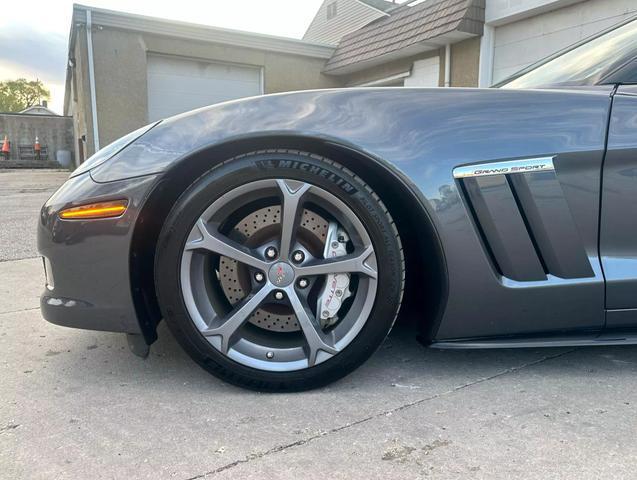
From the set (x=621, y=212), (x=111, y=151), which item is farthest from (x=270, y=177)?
(x=621, y=212)

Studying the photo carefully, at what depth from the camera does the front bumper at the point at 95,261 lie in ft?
5.61

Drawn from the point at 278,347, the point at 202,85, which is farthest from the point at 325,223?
the point at 202,85

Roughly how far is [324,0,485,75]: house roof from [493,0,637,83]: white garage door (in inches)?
23.5

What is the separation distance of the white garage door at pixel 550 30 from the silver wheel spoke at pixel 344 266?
19.7ft

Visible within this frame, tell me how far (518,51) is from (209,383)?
8202 mm

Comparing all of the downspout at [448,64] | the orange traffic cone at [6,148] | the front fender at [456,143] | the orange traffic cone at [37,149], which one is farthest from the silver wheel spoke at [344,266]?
the orange traffic cone at [6,148]

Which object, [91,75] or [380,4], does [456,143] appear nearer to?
[91,75]

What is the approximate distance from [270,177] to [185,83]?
10.4 metres

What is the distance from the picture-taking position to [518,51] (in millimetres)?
8141

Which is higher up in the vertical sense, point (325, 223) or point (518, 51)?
point (518, 51)

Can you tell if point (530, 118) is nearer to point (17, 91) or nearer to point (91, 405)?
point (91, 405)

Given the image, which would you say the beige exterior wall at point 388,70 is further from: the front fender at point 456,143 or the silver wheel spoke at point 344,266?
the silver wheel spoke at point 344,266

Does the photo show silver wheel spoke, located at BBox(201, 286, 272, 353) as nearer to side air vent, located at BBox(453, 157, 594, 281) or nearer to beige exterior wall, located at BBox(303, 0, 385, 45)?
side air vent, located at BBox(453, 157, 594, 281)

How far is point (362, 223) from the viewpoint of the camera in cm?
172
